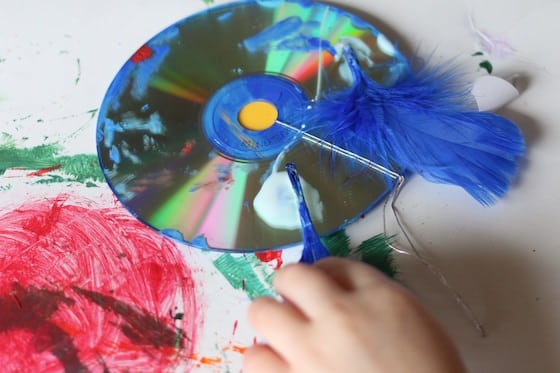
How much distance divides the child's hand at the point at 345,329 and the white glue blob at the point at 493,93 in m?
0.30

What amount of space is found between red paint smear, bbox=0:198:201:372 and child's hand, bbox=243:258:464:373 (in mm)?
125

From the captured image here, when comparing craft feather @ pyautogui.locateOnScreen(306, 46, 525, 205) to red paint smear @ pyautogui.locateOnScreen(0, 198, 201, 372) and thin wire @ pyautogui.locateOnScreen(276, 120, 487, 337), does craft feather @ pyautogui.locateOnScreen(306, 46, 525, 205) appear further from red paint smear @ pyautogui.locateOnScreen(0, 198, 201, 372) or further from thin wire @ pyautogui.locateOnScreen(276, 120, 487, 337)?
red paint smear @ pyautogui.locateOnScreen(0, 198, 201, 372)

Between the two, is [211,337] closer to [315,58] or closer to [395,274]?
[395,274]

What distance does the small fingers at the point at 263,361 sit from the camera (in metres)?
0.44

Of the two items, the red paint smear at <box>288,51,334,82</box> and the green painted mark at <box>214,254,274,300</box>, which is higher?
the red paint smear at <box>288,51,334,82</box>

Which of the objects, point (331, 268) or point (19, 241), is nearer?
point (331, 268)

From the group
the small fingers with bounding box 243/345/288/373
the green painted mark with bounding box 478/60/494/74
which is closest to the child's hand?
the small fingers with bounding box 243/345/288/373

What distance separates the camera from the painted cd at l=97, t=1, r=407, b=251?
0.62 metres

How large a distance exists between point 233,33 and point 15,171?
12.7 inches

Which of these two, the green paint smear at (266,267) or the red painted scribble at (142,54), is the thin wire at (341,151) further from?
the red painted scribble at (142,54)

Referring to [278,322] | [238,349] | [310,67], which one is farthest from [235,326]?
[310,67]

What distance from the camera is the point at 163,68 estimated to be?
743 millimetres

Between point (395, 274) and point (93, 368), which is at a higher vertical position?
point (395, 274)

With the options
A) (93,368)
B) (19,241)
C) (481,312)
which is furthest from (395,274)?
(19,241)
